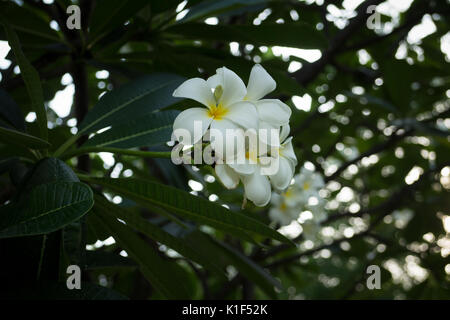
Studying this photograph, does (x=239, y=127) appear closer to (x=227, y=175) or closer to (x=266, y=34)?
(x=227, y=175)

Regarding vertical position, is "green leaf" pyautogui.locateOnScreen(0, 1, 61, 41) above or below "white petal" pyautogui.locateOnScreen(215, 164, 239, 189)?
above

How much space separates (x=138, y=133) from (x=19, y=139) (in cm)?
21

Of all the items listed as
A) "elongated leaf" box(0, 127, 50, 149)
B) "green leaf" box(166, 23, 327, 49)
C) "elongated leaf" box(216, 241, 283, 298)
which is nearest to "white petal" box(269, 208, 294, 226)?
"elongated leaf" box(216, 241, 283, 298)

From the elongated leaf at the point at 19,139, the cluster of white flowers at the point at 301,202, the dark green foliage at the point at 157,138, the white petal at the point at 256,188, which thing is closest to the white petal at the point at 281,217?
the cluster of white flowers at the point at 301,202

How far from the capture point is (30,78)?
0.73 metres

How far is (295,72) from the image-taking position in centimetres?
162

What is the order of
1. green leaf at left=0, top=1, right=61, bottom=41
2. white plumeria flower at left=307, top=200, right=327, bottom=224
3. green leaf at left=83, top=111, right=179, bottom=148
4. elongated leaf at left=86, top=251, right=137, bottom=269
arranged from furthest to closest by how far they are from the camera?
white plumeria flower at left=307, top=200, right=327, bottom=224, green leaf at left=0, top=1, right=61, bottom=41, elongated leaf at left=86, top=251, right=137, bottom=269, green leaf at left=83, top=111, right=179, bottom=148

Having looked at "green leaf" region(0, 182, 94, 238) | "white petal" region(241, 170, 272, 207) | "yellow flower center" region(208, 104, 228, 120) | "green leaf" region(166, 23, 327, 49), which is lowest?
"green leaf" region(0, 182, 94, 238)

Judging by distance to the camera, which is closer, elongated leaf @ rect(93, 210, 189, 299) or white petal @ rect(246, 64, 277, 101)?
white petal @ rect(246, 64, 277, 101)

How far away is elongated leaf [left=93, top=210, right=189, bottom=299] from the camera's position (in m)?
0.82

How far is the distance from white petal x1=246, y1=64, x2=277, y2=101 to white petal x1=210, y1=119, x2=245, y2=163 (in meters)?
0.09

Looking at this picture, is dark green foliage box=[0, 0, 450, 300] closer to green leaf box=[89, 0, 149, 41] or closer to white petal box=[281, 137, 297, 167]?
green leaf box=[89, 0, 149, 41]

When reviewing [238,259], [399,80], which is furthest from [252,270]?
[399,80]
